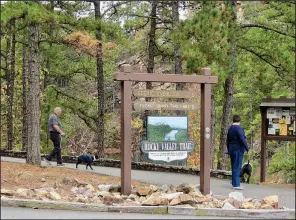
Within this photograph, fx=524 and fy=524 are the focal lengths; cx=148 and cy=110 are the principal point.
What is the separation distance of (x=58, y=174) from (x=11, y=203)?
4.26 meters

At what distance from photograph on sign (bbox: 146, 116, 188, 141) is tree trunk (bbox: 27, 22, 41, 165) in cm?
465

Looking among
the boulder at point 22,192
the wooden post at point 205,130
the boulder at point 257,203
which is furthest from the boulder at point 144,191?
the boulder at point 22,192

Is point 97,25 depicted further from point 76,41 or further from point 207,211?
point 207,211

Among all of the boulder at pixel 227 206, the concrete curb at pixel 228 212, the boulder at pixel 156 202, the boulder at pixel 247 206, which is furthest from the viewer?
the boulder at pixel 247 206

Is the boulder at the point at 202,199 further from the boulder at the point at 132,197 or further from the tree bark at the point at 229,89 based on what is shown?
the tree bark at the point at 229,89

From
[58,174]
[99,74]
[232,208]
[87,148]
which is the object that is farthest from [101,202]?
[87,148]

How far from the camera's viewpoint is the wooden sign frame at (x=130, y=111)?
1059 cm

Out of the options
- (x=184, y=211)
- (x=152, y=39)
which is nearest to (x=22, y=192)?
(x=184, y=211)

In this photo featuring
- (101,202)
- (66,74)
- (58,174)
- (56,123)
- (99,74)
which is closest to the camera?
(101,202)

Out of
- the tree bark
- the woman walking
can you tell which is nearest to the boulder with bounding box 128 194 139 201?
the woman walking

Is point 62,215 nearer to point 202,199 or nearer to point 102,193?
point 102,193

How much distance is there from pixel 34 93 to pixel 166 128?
4.94 metres

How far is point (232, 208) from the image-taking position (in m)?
9.27

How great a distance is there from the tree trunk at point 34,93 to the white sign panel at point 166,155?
15.6ft
